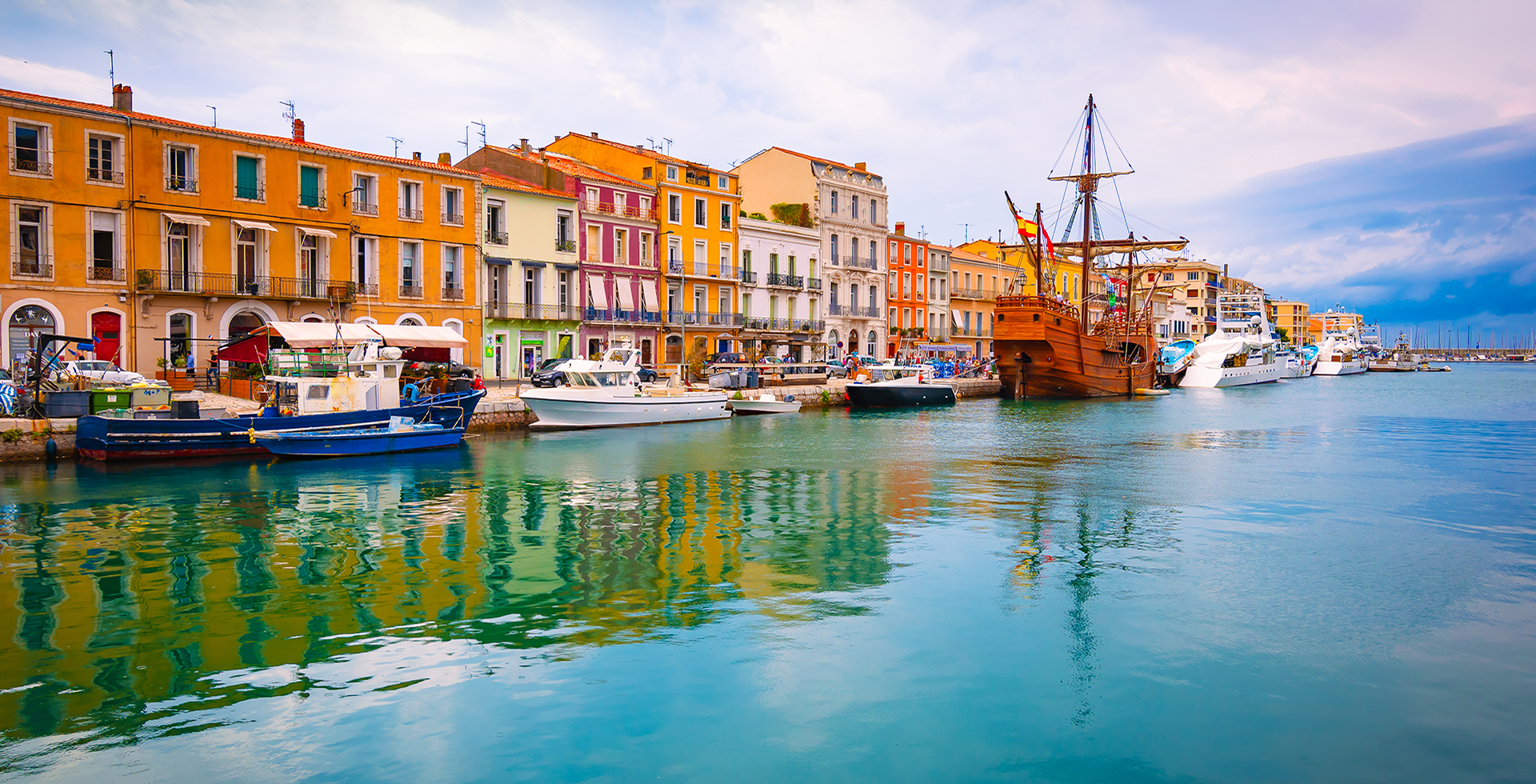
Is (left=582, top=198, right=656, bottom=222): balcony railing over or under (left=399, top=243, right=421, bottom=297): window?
over

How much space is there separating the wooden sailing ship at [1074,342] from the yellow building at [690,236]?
16176mm

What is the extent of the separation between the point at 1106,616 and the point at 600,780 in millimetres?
6108

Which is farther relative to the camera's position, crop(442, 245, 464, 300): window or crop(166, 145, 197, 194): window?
crop(442, 245, 464, 300): window

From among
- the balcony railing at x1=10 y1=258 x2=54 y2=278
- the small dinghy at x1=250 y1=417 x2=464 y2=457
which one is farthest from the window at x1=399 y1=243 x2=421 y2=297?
the small dinghy at x1=250 y1=417 x2=464 y2=457

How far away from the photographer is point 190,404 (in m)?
22.7

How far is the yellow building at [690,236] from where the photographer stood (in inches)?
1989

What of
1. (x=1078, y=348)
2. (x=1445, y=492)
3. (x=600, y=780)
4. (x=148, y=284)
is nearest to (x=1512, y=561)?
(x=1445, y=492)

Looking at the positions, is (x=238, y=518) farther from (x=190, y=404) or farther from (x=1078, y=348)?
(x=1078, y=348)

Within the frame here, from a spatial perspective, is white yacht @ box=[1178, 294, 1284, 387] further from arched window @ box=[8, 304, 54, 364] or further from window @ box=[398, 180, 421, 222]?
arched window @ box=[8, 304, 54, 364]

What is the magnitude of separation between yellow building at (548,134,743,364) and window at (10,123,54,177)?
88.3ft

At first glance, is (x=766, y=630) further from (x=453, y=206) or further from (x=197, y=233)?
(x=453, y=206)

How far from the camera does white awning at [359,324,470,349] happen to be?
3016 cm

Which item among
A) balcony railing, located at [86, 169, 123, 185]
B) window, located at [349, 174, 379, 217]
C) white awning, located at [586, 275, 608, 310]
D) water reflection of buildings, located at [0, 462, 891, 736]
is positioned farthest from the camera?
white awning, located at [586, 275, 608, 310]

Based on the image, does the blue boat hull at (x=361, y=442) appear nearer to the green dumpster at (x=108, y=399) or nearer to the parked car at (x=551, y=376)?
the green dumpster at (x=108, y=399)
